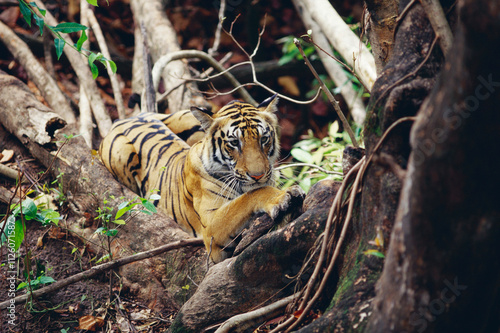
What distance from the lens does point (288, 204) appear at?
2.74m

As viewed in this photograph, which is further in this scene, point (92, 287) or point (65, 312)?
point (92, 287)

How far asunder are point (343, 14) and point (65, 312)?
8186 millimetres

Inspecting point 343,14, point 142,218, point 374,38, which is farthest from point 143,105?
point 343,14

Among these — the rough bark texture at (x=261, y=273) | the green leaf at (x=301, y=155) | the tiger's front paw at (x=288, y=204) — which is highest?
the tiger's front paw at (x=288, y=204)

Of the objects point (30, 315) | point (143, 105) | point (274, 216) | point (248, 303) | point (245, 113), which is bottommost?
point (248, 303)

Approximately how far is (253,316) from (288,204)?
70cm

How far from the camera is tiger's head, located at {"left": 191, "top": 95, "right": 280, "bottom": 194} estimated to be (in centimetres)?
325

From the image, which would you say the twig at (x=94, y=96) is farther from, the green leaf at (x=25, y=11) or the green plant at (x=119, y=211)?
the green leaf at (x=25, y=11)

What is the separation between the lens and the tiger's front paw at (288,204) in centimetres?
274

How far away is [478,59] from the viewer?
112 centimetres

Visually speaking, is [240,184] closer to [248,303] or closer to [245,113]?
[245,113]

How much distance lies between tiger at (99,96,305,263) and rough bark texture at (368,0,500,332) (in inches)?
57.4

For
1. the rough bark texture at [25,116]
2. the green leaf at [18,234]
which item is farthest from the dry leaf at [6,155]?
the green leaf at [18,234]

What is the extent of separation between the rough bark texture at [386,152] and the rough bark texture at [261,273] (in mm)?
393
